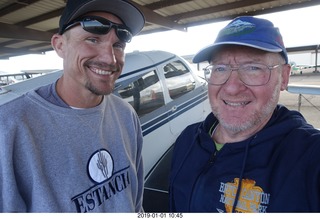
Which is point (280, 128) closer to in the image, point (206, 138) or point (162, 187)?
point (206, 138)

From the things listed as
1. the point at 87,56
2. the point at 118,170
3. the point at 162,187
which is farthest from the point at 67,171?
the point at 162,187

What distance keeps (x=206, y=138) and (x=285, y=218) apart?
0.64m

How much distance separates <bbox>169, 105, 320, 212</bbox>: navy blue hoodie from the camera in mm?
1188

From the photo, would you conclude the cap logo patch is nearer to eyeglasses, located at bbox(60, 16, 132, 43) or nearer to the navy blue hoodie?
the navy blue hoodie

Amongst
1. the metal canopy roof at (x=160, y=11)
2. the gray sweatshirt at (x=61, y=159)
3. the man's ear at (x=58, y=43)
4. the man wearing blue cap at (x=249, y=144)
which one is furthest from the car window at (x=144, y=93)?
the metal canopy roof at (x=160, y=11)

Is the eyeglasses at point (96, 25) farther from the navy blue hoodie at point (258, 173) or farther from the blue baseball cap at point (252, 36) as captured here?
the navy blue hoodie at point (258, 173)

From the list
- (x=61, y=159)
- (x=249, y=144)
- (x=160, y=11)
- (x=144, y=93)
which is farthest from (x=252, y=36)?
(x=160, y=11)

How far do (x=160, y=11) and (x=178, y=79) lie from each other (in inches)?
186

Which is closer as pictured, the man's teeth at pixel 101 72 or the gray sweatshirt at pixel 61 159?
the gray sweatshirt at pixel 61 159

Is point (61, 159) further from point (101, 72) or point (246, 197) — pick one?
point (246, 197)

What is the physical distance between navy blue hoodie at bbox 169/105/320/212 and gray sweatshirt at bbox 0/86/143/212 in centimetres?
41

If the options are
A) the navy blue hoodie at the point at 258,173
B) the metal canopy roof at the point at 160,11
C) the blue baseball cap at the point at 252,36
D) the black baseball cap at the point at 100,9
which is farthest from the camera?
the metal canopy roof at the point at 160,11

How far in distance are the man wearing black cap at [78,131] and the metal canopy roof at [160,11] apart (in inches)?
235

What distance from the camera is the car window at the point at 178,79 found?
4.38m
